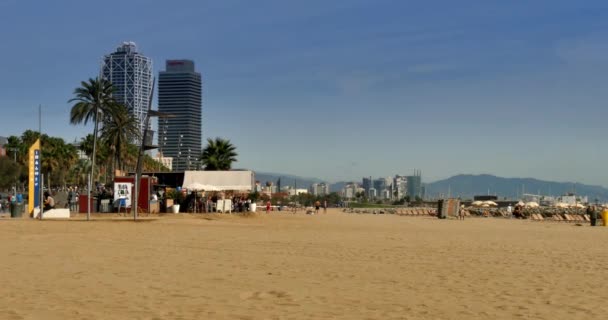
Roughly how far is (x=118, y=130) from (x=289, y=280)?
51.0 meters

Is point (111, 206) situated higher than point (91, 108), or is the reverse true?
point (91, 108)

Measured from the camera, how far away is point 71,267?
38.4ft

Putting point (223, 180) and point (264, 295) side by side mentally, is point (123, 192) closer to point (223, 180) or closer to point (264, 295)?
point (223, 180)

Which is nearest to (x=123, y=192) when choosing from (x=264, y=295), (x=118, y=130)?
(x=264, y=295)

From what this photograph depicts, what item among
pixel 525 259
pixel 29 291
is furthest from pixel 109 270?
pixel 525 259

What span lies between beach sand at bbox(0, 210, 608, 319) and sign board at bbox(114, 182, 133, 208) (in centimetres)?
1402

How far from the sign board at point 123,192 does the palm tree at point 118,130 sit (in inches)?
1023

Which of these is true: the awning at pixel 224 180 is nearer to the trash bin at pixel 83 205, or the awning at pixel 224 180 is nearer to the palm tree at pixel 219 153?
the trash bin at pixel 83 205

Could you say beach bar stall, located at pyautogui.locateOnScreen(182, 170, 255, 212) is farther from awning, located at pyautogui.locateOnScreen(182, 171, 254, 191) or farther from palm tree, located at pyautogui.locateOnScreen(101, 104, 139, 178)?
palm tree, located at pyautogui.locateOnScreen(101, 104, 139, 178)

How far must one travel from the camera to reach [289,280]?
35.2 feet

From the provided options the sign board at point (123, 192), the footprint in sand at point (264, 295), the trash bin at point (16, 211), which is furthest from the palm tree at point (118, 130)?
the footprint in sand at point (264, 295)

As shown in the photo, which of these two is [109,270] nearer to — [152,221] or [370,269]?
[370,269]

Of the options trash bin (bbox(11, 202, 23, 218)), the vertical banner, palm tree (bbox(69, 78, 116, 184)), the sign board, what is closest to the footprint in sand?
the vertical banner

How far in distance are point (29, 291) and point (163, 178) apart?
148 feet
